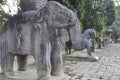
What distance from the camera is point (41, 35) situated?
4.89 meters

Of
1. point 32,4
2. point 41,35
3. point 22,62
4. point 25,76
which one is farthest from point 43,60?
point 32,4

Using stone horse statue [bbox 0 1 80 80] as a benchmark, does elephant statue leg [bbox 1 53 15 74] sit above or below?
below

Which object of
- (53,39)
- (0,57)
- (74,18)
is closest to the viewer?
(74,18)

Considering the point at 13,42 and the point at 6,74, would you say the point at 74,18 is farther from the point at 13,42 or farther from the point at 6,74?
the point at 6,74

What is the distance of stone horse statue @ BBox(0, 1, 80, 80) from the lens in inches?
191

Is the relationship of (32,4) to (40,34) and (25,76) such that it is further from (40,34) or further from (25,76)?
(25,76)

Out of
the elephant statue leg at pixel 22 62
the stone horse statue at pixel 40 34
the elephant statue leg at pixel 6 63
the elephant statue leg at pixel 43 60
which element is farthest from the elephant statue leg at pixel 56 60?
the elephant statue leg at pixel 6 63

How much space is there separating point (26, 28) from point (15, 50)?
2.05 ft

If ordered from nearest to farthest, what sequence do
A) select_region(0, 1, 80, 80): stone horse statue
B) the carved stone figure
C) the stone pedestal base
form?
1. select_region(0, 1, 80, 80): stone horse statue
2. the stone pedestal base
3. the carved stone figure

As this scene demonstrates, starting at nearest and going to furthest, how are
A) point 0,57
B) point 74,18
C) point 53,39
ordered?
point 74,18 < point 53,39 < point 0,57

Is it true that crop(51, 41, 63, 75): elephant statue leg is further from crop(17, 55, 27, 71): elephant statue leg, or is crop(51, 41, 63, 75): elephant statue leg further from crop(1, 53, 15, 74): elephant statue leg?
crop(1, 53, 15, 74): elephant statue leg

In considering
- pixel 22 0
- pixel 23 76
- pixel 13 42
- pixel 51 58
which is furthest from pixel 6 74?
pixel 22 0

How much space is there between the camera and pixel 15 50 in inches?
207

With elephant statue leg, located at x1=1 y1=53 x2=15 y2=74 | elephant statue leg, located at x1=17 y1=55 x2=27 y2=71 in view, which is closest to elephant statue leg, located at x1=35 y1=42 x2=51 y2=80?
elephant statue leg, located at x1=1 y1=53 x2=15 y2=74
